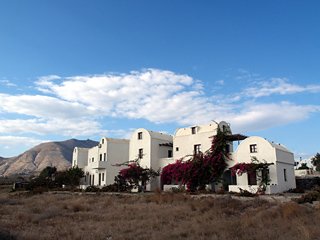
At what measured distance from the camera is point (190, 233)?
36.4ft

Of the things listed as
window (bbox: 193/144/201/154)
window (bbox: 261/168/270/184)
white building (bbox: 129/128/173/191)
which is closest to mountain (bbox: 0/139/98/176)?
white building (bbox: 129/128/173/191)

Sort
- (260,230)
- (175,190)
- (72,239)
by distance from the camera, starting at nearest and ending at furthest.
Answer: (72,239)
(260,230)
(175,190)

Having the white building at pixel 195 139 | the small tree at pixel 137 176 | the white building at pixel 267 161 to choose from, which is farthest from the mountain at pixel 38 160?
the white building at pixel 267 161

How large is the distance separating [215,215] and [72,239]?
23.1ft

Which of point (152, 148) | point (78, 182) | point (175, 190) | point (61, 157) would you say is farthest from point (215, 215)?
point (61, 157)

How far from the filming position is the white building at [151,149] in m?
37.5

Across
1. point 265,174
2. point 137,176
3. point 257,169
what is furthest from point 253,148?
→ point 137,176

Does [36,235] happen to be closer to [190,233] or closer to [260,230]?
[190,233]

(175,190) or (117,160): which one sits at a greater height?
(117,160)

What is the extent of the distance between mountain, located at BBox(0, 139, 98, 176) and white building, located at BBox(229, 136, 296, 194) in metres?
119

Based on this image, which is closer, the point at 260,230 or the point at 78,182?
the point at 260,230

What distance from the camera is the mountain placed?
146250mm

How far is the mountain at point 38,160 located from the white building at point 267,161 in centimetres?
11853

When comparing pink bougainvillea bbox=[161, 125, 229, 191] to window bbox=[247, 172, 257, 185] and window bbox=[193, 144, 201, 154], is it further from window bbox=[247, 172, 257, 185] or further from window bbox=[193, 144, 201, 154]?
window bbox=[247, 172, 257, 185]
